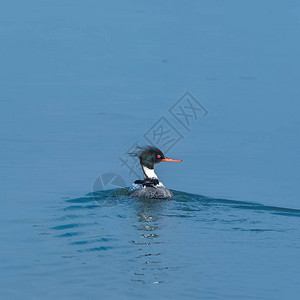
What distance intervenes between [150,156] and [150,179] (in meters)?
0.49

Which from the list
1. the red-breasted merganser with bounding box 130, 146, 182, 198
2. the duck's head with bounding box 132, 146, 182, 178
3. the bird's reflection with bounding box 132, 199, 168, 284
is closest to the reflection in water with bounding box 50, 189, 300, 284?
the bird's reflection with bounding box 132, 199, 168, 284

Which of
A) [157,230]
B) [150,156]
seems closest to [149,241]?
[157,230]

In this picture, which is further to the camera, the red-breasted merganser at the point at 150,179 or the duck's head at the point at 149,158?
the duck's head at the point at 149,158

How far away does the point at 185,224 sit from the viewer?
10953 millimetres

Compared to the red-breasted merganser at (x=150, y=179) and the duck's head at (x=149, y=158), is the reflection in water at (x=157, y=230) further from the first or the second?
the duck's head at (x=149, y=158)

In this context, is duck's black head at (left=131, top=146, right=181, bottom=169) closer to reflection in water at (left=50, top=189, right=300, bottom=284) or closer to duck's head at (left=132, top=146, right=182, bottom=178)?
duck's head at (left=132, top=146, right=182, bottom=178)

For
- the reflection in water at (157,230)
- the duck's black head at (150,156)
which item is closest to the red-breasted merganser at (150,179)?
the duck's black head at (150,156)

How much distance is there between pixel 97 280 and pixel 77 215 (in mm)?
3054

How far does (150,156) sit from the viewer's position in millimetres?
13859

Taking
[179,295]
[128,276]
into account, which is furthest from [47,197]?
[179,295]

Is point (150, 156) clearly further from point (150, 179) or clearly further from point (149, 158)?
point (150, 179)

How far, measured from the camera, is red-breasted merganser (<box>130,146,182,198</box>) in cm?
1292

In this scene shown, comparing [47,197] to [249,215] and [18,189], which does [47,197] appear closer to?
[18,189]

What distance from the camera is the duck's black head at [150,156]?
13812 millimetres
